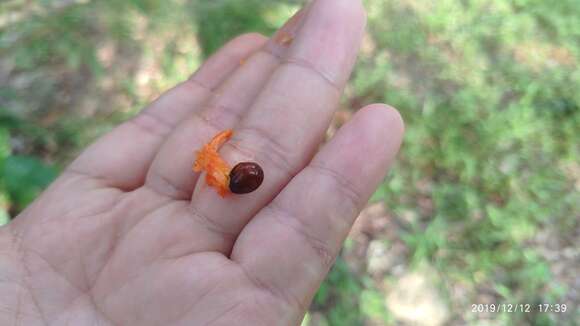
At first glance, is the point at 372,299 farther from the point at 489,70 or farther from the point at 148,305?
the point at 489,70

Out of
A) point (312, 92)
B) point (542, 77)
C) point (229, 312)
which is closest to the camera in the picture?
point (229, 312)

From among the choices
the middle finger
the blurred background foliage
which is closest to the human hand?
the middle finger

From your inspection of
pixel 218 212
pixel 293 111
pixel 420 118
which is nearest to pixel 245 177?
pixel 218 212

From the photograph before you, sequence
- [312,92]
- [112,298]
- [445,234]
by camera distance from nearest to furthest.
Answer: [112,298] < [312,92] < [445,234]

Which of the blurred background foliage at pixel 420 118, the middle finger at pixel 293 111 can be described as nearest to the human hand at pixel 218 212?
the middle finger at pixel 293 111

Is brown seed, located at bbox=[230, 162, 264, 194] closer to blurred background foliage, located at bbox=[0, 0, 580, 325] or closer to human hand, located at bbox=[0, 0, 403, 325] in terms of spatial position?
human hand, located at bbox=[0, 0, 403, 325]

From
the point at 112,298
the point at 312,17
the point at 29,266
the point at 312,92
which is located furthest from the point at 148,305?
the point at 312,17
